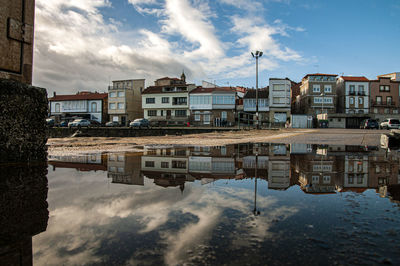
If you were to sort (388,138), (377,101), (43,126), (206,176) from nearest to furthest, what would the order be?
(206,176) → (43,126) → (388,138) → (377,101)

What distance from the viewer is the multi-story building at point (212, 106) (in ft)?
162

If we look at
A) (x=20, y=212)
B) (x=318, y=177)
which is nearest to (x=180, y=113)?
(x=318, y=177)

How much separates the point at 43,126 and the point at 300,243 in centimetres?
463

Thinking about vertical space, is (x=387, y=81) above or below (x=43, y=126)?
above

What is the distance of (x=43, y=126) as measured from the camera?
4.51 meters

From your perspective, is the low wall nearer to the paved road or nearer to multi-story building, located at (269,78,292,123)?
the paved road

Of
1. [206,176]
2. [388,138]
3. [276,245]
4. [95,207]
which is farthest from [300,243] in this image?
[388,138]

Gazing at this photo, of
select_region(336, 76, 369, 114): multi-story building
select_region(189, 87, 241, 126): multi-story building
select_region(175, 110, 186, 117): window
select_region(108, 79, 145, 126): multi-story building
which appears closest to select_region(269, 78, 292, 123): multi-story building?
select_region(189, 87, 241, 126): multi-story building

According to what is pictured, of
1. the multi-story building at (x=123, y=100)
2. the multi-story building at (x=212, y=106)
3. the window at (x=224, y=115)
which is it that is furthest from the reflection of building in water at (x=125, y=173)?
the multi-story building at (x=123, y=100)

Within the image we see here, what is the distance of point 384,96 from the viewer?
55.3 m

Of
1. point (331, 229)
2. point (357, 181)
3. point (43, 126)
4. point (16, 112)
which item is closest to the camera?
point (331, 229)

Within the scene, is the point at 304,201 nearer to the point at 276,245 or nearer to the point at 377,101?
the point at 276,245

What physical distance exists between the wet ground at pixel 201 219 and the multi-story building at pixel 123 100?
55.7 meters

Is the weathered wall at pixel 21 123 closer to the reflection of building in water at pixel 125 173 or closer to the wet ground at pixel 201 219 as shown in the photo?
the wet ground at pixel 201 219
